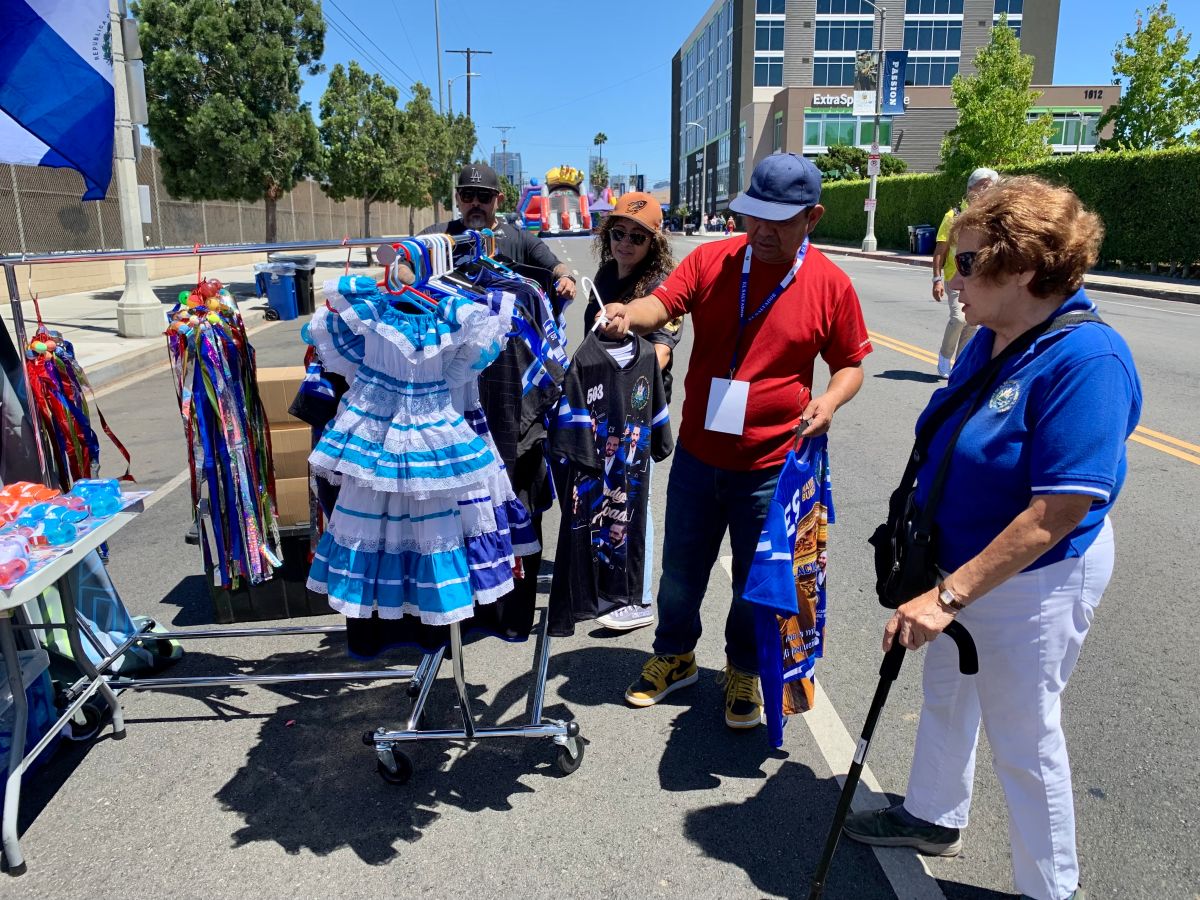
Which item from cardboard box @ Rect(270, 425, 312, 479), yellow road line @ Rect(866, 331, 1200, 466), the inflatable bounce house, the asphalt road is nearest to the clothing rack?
the asphalt road

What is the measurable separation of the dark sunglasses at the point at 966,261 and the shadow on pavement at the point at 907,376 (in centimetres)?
767

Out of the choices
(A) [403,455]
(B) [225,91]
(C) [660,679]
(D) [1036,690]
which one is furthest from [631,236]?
(B) [225,91]

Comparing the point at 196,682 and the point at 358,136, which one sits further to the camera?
the point at 358,136

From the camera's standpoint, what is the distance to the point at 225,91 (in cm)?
1675

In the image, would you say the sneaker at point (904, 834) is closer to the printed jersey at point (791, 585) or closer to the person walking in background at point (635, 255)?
the printed jersey at point (791, 585)

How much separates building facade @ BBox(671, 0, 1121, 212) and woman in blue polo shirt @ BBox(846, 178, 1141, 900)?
214 ft

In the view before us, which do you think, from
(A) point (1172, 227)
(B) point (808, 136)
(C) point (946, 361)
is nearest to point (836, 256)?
(A) point (1172, 227)

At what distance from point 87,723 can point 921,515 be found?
3.17m

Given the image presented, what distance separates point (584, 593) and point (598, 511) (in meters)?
0.31

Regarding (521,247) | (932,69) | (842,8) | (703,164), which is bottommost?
(521,247)

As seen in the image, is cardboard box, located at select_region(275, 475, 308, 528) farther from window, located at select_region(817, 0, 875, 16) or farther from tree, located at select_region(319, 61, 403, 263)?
window, located at select_region(817, 0, 875, 16)

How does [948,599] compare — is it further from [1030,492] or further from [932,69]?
[932,69]

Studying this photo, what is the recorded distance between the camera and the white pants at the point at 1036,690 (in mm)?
2117

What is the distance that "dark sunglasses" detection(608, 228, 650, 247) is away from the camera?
3.89m
